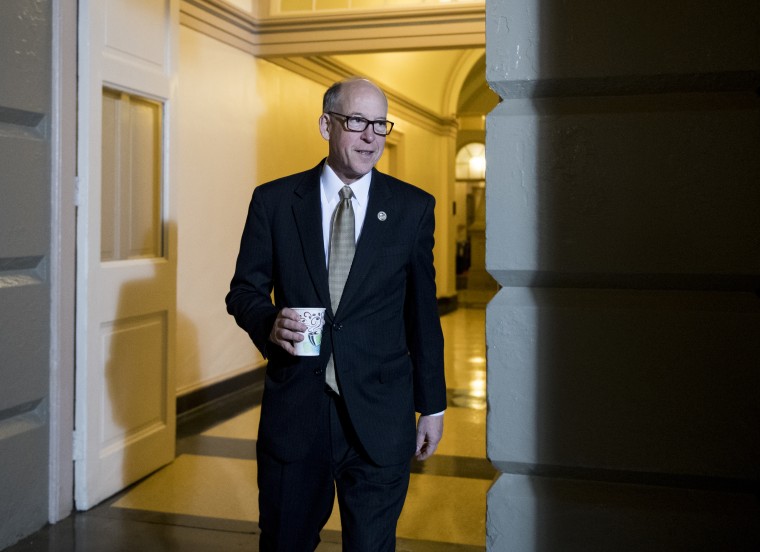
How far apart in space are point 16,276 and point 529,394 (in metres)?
2.52

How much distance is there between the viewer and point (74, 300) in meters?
3.95

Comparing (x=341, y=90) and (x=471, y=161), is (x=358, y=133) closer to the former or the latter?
(x=341, y=90)

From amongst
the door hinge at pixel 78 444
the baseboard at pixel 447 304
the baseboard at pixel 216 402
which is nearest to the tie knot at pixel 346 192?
the door hinge at pixel 78 444

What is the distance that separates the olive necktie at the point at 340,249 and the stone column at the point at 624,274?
1.84 ft

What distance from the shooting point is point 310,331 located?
202 centimetres

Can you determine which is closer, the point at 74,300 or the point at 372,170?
the point at 372,170

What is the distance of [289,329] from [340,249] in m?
0.36

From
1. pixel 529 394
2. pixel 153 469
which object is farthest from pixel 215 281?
pixel 529 394

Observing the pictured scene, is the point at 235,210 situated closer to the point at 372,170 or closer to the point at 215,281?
the point at 215,281

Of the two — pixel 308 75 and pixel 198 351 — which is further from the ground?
pixel 308 75

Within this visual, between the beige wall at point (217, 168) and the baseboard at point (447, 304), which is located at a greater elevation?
the beige wall at point (217, 168)

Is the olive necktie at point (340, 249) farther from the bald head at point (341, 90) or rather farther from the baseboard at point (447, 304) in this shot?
the baseboard at point (447, 304)

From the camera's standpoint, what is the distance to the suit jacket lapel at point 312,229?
2268 mm

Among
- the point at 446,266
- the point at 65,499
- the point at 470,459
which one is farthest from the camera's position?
the point at 446,266
